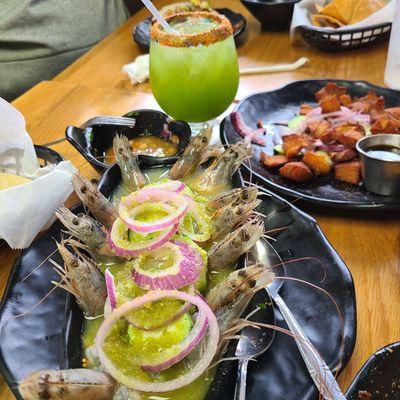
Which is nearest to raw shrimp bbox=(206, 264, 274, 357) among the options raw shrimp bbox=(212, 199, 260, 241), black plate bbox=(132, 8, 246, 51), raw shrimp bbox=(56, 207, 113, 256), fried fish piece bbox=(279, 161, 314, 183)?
raw shrimp bbox=(212, 199, 260, 241)

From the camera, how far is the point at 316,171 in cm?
155

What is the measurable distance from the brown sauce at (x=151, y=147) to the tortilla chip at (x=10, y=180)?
312 millimetres

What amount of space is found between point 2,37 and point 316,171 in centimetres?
197

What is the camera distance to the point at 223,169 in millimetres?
1406

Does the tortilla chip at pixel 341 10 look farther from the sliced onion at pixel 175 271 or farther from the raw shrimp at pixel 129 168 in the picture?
the sliced onion at pixel 175 271

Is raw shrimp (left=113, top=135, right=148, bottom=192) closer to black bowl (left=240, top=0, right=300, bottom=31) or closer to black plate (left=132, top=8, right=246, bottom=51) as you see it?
black plate (left=132, top=8, right=246, bottom=51)

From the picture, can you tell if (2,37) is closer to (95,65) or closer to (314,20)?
(95,65)

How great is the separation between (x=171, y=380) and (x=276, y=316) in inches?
13.2

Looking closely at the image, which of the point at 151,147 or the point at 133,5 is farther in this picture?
the point at 133,5

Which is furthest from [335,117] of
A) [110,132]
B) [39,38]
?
[39,38]

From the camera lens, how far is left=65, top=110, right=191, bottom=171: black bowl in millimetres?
1541

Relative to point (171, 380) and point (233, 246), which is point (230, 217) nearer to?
Result: point (233, 246)

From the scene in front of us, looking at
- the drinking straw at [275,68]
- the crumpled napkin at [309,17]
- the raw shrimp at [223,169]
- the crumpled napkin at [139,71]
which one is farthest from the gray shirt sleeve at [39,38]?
the raw shrimp at [223,169]

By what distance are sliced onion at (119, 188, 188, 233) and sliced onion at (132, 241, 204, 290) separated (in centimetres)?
5
